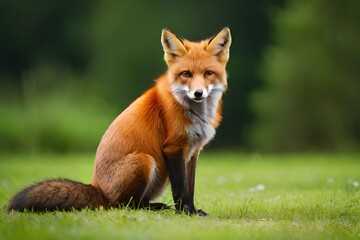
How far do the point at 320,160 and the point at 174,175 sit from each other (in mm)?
10592

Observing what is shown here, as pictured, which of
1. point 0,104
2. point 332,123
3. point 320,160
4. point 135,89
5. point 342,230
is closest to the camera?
point 342,230

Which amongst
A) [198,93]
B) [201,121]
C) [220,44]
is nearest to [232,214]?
[201,121]

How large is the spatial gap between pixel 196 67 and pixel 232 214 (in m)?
1.72

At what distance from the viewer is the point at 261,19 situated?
1291 inches

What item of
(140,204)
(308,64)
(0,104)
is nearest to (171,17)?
(308,64)

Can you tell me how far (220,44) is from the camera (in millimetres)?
7867

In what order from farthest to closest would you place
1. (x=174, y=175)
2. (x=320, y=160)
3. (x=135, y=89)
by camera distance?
1. (x=135, y=89)
2. (x=320, y=160)
3. (x=174, y=175)

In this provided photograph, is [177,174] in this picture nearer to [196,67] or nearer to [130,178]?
[130,178]

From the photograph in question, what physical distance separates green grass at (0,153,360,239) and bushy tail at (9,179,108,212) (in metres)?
0.18

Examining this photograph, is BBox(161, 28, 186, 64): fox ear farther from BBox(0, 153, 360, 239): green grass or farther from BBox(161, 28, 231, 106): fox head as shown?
BBox(0, 153, 360, 239): green grass

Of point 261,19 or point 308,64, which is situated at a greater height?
point 261,19

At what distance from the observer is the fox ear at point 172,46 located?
25.5 ft

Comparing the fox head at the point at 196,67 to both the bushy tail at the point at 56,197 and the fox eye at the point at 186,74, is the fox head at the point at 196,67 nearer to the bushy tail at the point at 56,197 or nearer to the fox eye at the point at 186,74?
the fox eye at the point at 186,74

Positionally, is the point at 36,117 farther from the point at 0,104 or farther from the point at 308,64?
the point at 308,64
